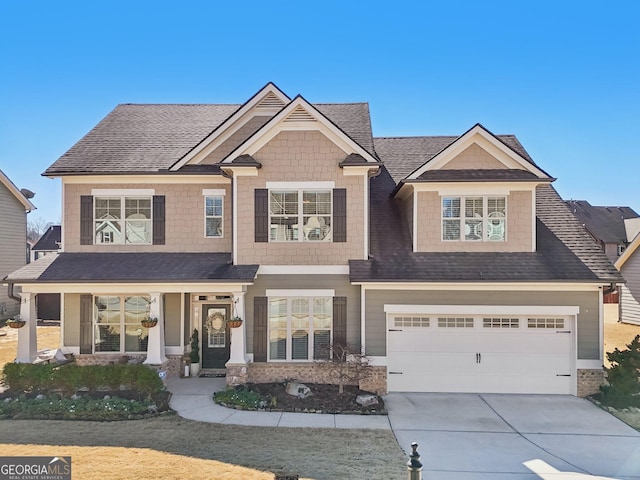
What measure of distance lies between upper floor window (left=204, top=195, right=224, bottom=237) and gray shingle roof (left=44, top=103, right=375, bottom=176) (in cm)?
179

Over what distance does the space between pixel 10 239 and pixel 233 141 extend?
1845 centimetres

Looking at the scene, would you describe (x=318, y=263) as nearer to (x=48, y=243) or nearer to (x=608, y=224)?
(x=48, y=243)

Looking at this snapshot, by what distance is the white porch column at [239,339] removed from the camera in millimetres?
10984

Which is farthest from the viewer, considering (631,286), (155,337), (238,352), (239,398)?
(631,286)

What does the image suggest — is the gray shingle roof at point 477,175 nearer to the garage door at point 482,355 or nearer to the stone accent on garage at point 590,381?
the garage door at point 482,355

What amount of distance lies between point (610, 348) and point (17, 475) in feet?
61.2

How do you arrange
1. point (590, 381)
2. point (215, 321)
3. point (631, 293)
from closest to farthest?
point (590, 381)
point (215, 321)
point (631, 293)

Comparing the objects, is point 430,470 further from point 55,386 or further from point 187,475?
point 55,386

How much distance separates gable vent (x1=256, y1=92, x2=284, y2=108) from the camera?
13.3 m

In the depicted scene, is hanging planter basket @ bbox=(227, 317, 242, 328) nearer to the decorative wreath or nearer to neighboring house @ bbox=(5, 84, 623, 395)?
neighboring house @ bbox=(5, 84, 623, 395)

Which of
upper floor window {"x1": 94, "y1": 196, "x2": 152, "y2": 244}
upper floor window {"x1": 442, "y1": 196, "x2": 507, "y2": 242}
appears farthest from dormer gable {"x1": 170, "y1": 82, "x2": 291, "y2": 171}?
upper floor window {"x1": 442, "y1": 196, "x2": 507, "y2": 242}

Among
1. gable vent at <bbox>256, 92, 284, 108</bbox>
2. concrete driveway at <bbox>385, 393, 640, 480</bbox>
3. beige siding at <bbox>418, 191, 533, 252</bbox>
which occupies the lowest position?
concrete driveway at <bbox>385, 393, 640, 480</bbox>

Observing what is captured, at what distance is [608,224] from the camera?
41219 millimetres

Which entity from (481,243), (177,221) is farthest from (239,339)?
(481,243)
